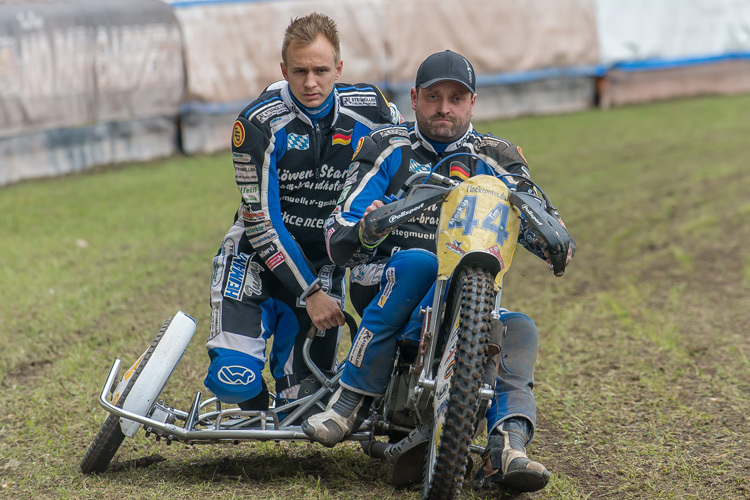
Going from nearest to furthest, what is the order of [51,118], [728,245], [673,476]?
[673,476], [728,245], [51,118]

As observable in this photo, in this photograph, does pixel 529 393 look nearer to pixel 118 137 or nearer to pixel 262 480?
pixel 262 480

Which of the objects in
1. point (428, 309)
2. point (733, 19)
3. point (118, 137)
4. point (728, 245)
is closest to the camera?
point (428, 309)

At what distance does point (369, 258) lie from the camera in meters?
4.12

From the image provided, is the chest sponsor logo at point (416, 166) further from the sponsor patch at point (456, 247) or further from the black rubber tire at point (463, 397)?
the black rubber tire at point (463, 397)

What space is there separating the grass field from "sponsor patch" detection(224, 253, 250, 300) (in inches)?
30.9

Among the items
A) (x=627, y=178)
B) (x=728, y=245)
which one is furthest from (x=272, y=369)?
(x=627, y=178)

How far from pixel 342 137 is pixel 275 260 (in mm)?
694

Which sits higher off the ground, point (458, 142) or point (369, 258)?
point (458, 142)

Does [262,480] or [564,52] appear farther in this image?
[564,52]

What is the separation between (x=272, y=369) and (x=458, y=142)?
5.36ft

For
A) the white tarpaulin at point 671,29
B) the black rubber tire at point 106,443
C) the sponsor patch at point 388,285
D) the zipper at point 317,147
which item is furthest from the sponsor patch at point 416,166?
the white tarpaulin at point 671,29

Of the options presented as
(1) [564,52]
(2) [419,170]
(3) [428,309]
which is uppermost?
(1) [564,52]

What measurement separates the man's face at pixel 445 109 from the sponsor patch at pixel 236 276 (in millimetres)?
1161

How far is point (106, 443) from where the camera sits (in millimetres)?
4145
